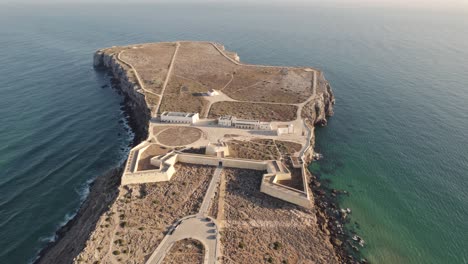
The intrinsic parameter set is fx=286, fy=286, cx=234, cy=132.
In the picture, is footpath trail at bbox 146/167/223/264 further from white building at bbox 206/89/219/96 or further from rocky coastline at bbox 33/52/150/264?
white building at bbox 206/89/219/96

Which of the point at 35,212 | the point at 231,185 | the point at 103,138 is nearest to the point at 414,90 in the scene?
the point at 231,185

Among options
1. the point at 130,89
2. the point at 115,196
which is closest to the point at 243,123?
the point at 115,196

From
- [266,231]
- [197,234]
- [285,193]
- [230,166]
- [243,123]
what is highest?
[243,123]

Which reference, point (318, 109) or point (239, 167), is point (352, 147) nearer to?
point (318, 109)

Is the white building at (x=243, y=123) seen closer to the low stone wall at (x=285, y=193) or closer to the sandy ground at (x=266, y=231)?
the sandy ground at (x=266, y=231)

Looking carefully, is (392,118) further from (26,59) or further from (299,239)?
(26,59)

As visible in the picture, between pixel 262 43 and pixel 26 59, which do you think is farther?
pixel 262 43

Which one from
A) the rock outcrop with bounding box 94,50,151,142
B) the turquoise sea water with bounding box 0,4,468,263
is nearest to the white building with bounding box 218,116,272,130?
the turquoise sea water with bounding box 0,4,468,263
